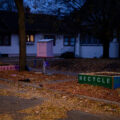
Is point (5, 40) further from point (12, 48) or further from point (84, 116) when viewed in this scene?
point (84, 116)

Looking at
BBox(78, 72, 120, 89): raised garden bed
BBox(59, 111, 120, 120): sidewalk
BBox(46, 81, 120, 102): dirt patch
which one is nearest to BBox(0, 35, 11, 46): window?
BBox(46, 81, 120, 102): dirt patch

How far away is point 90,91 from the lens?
8805 mm

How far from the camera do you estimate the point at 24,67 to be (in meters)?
15.0

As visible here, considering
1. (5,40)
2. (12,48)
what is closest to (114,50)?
(12,48)

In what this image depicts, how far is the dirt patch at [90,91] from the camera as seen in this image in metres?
8.06

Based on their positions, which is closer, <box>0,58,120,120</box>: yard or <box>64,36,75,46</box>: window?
<box>0,58,120,120</box>: yard

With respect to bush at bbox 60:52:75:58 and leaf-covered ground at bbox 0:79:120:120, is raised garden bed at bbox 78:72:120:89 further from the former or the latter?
bush at bbox 60:52:75:58

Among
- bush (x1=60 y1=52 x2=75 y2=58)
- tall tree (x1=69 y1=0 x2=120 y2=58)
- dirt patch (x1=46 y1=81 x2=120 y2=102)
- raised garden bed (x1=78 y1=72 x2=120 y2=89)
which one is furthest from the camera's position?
bush (x1=60 y1=52 x2=75 y2=58)

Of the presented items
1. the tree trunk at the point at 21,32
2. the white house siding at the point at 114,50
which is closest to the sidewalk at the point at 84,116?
the tree trunk at the point at 21,32

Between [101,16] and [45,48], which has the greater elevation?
[101,16]

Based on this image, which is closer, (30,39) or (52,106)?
(52,106)

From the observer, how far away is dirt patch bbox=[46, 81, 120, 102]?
8062mm

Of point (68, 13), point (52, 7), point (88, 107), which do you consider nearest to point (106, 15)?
point (68, 13)

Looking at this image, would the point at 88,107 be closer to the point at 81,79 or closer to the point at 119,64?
the point at 81,79
